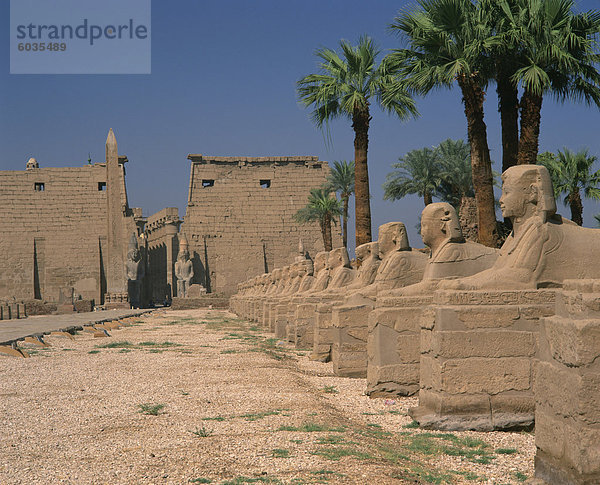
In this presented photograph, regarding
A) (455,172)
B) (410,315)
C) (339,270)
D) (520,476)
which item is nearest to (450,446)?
(520,476)

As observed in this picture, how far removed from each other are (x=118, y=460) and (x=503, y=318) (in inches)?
114

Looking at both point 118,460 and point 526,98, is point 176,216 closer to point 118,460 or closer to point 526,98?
point 526,98

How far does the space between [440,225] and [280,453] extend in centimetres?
301

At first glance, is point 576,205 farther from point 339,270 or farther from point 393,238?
point 393,238

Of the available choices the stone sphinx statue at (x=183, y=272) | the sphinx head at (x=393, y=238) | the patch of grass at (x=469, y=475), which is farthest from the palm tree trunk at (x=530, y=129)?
the stone sphinx statue at (x=183, y=272)

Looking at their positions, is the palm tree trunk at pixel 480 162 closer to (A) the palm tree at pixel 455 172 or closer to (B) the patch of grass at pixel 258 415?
(B) the patch of grass at pixel 258 415

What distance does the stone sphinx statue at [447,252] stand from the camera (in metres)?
6.34

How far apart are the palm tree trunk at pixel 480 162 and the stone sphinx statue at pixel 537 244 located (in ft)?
25.5

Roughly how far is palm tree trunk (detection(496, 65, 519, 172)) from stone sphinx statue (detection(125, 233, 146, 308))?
27.9 m

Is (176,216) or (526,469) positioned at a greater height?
(176,216)

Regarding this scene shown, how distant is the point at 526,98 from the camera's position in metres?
13.0

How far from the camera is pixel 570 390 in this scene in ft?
10.9

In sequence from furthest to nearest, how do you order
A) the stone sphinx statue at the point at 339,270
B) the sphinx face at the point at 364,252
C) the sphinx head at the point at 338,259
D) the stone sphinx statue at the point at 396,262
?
1. the sphinx head at the point at 338,259
2. the stone sphinx statue at the point at 339,270
3. the sphinx face at the point at 364,252
4. the stone sphinx statue at the point at 396,262

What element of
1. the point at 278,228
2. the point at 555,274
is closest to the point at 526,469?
the point at 555,274
